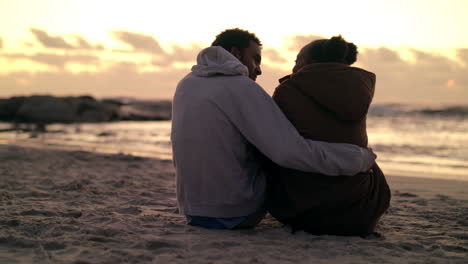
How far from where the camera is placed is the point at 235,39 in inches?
127

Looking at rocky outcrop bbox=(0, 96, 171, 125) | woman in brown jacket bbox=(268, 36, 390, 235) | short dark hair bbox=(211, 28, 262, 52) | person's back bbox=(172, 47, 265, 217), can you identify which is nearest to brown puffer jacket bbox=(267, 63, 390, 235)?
woman in brown jacket bbox=(268, 36, 390, 235)

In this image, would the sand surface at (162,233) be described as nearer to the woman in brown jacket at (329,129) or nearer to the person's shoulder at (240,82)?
the woman in brown jacket at (329,129)

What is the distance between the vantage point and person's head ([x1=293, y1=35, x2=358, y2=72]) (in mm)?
3053

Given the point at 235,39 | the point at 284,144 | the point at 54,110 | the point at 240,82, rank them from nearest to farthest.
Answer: the point at 284,144 → the point at 240,82 → the point at 235,39 → the point at 54,110

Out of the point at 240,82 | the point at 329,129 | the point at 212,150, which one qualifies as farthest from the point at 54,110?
the point at 329,129

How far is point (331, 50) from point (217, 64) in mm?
805

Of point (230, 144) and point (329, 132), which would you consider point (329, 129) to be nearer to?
point (329, 132)

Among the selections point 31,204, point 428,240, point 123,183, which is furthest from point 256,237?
point 123,183

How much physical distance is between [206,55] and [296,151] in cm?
93

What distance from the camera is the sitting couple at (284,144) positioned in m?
2.77

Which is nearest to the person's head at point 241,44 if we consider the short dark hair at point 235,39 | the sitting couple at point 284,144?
the short dark hair at point 235,39

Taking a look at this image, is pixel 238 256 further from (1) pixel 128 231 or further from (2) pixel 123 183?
(2) pixel 123 183

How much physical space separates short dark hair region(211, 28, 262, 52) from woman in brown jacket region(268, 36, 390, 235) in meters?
0.41

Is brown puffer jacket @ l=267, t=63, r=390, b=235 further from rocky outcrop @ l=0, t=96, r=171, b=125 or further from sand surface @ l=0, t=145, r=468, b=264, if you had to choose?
rocky outcrop @ l=0, t=96, r=171, b=125
